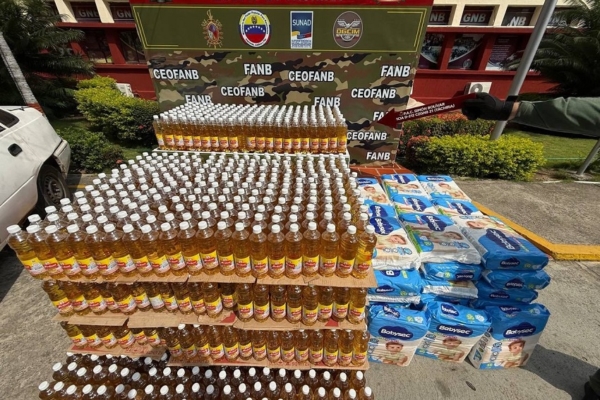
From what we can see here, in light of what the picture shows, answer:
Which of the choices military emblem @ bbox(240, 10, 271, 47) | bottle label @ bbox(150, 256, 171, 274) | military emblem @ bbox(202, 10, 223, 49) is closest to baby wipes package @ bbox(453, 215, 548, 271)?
bottle label @ bbox(150, 256, 171, 274)

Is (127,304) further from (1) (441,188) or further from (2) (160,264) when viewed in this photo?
(1) (441,188)

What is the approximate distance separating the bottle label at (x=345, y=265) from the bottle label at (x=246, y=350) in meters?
1.21

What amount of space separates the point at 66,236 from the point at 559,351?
5.20m

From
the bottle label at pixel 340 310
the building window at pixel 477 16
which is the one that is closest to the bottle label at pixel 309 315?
the bottle label at pixel 340 310

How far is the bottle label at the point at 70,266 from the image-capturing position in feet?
6.66

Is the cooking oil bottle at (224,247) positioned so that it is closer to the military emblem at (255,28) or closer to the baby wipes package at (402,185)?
the baby wipes package at (402,185)

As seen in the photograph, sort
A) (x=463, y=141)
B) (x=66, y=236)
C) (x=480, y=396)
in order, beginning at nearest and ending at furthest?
(x=66, y=236) < (x=480, y=396) < (x=463, y=141)

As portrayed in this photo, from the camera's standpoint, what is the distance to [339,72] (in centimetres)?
526

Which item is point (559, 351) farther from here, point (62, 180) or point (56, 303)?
point (62, 180)

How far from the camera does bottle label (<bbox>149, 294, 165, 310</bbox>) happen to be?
2275 millimetres

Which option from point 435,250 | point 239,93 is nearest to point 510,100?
point 435,250

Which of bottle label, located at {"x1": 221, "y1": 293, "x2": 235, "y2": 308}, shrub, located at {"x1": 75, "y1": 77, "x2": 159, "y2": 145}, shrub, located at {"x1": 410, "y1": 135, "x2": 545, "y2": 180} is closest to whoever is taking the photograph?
bottle label, located at {"x1": 221, "y1": 293, "x2": 235, "y2": 308}

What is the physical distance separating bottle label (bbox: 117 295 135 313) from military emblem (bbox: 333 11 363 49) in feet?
16.7

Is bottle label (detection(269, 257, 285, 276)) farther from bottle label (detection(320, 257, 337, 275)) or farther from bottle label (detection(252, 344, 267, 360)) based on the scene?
bottle label (detection(252, 344, 267, 360))
